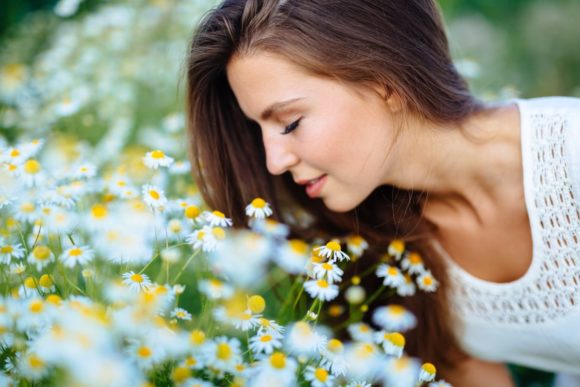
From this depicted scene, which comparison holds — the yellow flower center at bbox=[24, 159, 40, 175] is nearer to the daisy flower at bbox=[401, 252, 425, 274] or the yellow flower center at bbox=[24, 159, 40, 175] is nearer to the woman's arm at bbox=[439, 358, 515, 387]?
the daisy flower at bbox=[401, 252, 425, 274]

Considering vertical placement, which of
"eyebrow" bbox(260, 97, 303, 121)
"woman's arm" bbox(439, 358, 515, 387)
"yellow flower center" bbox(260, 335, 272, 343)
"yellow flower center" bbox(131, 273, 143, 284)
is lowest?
"woman's arm" bbox(439, 358, 515, 387)

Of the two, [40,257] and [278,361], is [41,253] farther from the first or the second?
[278,361]

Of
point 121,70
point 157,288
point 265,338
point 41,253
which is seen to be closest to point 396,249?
point 265,338

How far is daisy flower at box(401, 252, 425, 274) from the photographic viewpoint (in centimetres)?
126

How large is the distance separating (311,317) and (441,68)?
59cm

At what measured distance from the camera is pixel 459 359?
1.56 metres

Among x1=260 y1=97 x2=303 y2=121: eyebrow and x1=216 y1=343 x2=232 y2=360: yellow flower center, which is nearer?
x1=216 y1=343 x2=232 y2=360: yellow flower center

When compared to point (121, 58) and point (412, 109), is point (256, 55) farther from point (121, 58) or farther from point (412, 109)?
point (121, 58)

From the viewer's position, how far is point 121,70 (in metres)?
2.14

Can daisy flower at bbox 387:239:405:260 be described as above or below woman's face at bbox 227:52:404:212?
below

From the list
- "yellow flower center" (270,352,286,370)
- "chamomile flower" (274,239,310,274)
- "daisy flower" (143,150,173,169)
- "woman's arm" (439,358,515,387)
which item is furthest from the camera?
"woman's arm" (439,358,515,387)

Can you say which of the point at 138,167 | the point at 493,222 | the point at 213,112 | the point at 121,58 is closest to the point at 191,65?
the point at 213,112

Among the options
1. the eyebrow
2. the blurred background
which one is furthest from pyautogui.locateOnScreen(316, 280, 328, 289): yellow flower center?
the blurred background

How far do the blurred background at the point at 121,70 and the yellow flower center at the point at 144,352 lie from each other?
0.70 m
